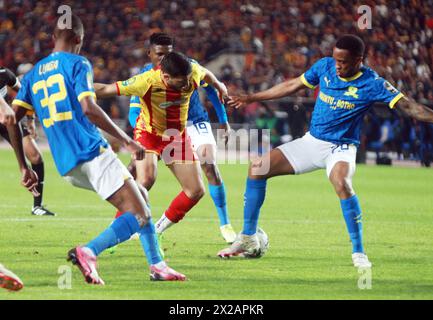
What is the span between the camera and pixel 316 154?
9.13 m

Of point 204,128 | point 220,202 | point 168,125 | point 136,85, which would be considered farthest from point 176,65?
point 220,202

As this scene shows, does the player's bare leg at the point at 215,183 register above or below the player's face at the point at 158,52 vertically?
below

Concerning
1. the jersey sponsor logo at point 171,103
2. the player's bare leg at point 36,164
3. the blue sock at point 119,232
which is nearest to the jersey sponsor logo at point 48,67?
the blue sock at point 119,232

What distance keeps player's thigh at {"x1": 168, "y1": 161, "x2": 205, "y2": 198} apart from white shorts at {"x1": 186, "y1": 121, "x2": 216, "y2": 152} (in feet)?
4.45

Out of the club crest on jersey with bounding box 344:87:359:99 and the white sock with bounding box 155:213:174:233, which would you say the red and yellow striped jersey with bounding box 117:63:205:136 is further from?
the club crest on jersey with bounding box 344:87:359:99

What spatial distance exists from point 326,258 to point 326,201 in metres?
6.62

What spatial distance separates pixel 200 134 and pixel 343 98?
242cm

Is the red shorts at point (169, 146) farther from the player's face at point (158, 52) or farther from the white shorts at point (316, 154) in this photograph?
the white shorts at point (316, 154)

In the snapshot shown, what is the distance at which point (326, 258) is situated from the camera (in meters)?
9.35

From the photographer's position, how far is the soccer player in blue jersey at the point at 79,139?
23.5ft

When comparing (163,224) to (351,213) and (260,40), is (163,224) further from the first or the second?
(260,40)

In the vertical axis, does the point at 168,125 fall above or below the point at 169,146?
above

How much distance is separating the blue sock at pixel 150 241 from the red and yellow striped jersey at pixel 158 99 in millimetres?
1794

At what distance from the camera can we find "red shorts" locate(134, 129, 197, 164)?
31.5ft
